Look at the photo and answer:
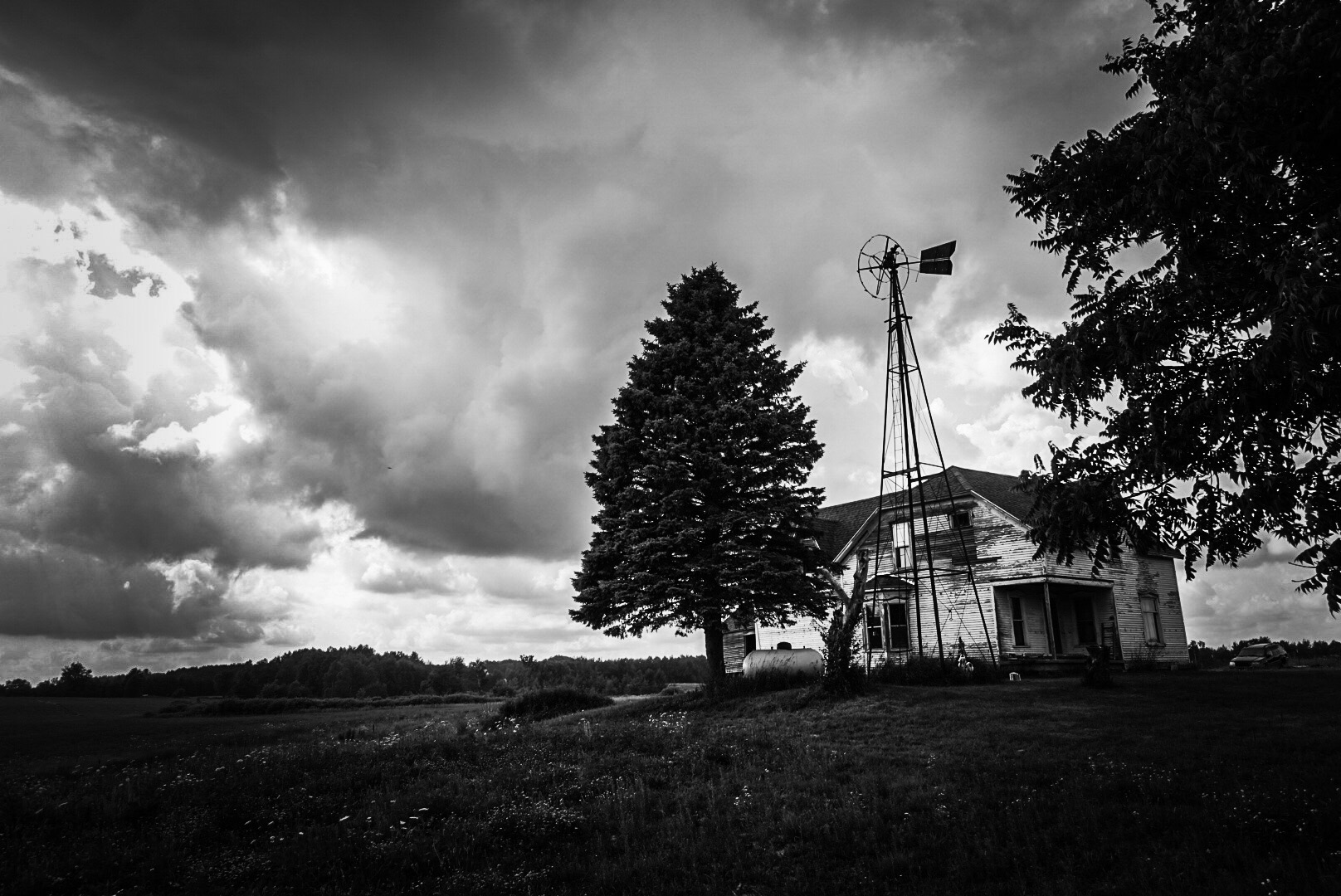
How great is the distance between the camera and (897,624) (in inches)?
1323

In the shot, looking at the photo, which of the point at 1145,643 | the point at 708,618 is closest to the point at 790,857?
the point at 708,618

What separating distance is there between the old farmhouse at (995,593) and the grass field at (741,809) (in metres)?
14.2

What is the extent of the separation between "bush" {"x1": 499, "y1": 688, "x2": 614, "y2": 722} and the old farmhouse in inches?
286

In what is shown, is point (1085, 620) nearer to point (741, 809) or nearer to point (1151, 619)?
point (1151, 619)

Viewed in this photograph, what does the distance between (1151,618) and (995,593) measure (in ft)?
26.1

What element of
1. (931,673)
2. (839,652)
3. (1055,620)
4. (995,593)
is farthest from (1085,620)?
(839,652)

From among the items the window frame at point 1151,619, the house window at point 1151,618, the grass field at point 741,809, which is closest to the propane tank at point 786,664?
the grass field at point 741,809

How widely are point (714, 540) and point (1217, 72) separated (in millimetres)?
18385

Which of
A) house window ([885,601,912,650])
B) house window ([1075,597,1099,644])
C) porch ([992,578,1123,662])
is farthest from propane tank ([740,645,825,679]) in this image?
house window ([1075,597,1099,644])

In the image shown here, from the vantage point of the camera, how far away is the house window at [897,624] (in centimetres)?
3325

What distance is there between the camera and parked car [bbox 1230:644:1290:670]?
38.8 meters

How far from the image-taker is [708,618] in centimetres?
2400

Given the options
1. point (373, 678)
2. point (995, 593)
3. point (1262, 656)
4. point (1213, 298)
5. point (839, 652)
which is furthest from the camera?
point (373, 678)

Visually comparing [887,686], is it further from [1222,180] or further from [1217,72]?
[1217,72]
